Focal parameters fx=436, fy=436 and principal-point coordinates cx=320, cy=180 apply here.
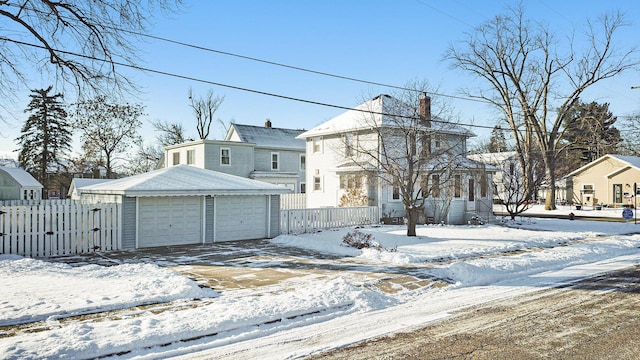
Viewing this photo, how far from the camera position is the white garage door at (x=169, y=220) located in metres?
15.4

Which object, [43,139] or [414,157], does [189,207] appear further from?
[43,139]

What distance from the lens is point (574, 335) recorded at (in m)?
6.52

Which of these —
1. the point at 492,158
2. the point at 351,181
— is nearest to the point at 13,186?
the point at 351,181

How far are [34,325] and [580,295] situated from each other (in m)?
10.1

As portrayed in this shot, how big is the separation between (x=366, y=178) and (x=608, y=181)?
33074mm

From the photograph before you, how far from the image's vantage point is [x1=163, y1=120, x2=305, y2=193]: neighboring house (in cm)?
3203

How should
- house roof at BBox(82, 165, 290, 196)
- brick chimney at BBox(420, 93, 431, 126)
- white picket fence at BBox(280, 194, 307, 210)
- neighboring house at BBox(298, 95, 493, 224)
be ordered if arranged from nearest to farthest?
house roof at BBox(82, 165, 290, 196)
brick chimney at BBox(420, 93, 431, 126)
neighboring house at BBox(298, 95, 493, 224)
white picket fence at BBox(280, 194, 307, 210)

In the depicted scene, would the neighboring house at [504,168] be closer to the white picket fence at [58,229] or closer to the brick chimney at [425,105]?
the brick chimney at [425,105]

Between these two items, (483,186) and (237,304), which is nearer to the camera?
(237,304)

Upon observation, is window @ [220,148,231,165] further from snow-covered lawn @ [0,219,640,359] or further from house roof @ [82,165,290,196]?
snow-covered lawn @ [0,219,640,359]

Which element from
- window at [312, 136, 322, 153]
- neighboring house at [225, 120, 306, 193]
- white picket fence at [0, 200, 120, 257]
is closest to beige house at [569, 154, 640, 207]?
window at [312, 136, 322, 153]

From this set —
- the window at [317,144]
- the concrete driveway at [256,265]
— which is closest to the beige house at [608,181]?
the window at [317,144]

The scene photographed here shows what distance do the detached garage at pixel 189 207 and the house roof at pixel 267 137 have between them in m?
17.6

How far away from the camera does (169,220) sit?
16.0m
